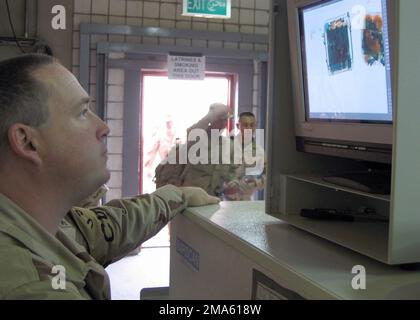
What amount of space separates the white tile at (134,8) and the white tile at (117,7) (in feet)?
0.15

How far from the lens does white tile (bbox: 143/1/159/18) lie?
12.6 ft

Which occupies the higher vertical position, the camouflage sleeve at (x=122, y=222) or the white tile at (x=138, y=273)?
the camouflage sleeve at (x=122, y=222)

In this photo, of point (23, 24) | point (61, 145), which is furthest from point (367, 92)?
point (23, 24)

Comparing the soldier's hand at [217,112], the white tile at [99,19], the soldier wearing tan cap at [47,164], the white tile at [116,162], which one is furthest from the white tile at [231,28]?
the soldier wearing tan cap at [47,164]

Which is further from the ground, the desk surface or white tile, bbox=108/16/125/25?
white tile, bbox=108/16/125/25

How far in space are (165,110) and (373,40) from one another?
10.9 feet

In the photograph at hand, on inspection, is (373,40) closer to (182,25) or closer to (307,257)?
(307,257)

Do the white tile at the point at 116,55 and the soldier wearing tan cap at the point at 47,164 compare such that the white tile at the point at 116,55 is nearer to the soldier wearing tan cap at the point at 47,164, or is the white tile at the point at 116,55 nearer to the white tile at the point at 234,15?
the white tile at the point at 234,15

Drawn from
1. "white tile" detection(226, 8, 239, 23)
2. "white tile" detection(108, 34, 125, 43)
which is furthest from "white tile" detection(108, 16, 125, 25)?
"white tile" detection(226, 8, 239, 23)

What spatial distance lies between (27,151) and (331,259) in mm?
544

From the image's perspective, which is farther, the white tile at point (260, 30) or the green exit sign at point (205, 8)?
the white tile at point (260, 30)

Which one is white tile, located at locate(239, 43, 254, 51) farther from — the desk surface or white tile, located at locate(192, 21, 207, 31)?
the desk surface

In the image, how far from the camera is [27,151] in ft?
2.81

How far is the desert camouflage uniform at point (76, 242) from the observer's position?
26.4 inches
